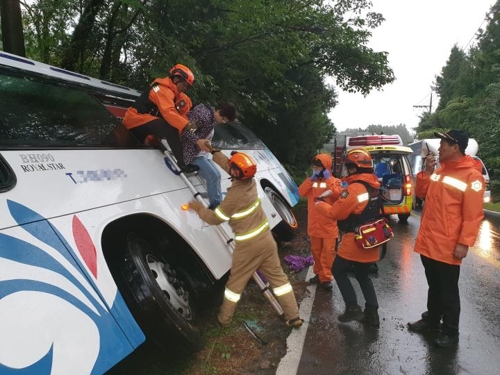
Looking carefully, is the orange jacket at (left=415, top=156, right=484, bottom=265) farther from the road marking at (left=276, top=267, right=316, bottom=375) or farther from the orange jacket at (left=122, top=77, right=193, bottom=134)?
the orange jacket at (left=122, top=77, right=193, bottom=134)

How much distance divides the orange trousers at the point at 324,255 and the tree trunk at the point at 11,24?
4969mm

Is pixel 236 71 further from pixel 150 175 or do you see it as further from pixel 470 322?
pixel 470 322

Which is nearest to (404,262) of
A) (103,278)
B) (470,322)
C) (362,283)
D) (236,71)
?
(470,322)

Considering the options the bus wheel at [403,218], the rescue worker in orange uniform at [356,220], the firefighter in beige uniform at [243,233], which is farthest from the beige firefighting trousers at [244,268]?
the bus wheel at [403,218]

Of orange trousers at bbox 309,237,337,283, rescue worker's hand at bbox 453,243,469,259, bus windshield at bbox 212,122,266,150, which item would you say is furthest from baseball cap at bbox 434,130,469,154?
bus windshield at bbox 212,122,266,150

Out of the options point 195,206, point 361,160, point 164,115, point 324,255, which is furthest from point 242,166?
point 324,255

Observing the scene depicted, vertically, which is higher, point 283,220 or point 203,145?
point 203,145

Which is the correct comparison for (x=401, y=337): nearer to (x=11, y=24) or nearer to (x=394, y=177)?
(x=11, y=24)

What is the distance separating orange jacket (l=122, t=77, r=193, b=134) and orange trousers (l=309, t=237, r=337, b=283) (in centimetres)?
240

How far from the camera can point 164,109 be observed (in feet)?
12.2

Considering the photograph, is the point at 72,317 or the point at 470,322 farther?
the point at 470,322

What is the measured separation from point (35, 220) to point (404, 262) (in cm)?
584

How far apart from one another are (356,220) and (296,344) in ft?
4.33

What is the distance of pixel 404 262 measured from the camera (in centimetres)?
652
